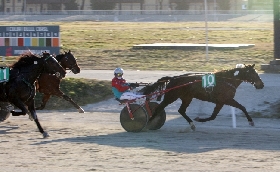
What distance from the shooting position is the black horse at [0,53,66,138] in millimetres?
14523

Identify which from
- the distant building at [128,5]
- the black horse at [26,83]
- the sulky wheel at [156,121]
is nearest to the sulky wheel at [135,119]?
the sulky wheel at [156,121]

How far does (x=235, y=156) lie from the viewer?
11.8 meters

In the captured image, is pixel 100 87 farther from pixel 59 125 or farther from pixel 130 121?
pixel 130 121

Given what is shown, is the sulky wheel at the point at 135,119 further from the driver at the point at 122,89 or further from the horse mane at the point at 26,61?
the horse mane at the point at 26,61

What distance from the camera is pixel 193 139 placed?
1398 centimetres

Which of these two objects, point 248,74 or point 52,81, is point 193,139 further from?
point 52,81

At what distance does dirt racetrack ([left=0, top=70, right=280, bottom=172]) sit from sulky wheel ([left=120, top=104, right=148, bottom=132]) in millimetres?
198

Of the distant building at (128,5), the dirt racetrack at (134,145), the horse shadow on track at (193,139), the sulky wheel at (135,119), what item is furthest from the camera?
the distant building at (128,5)

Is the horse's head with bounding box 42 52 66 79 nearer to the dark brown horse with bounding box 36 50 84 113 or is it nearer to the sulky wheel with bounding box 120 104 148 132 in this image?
the dark brown horse with bounding box 36 50 84 113

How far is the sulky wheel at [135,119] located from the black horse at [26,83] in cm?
168

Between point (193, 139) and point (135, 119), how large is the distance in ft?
4.97

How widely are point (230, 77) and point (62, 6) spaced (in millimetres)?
71982

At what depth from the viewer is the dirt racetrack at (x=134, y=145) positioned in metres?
11.0

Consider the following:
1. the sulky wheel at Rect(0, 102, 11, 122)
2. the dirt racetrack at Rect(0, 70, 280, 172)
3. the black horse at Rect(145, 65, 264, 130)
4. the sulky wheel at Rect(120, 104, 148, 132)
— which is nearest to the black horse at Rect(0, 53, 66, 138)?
the dirt racetrack at Rect(0, 70, 280, 172)
